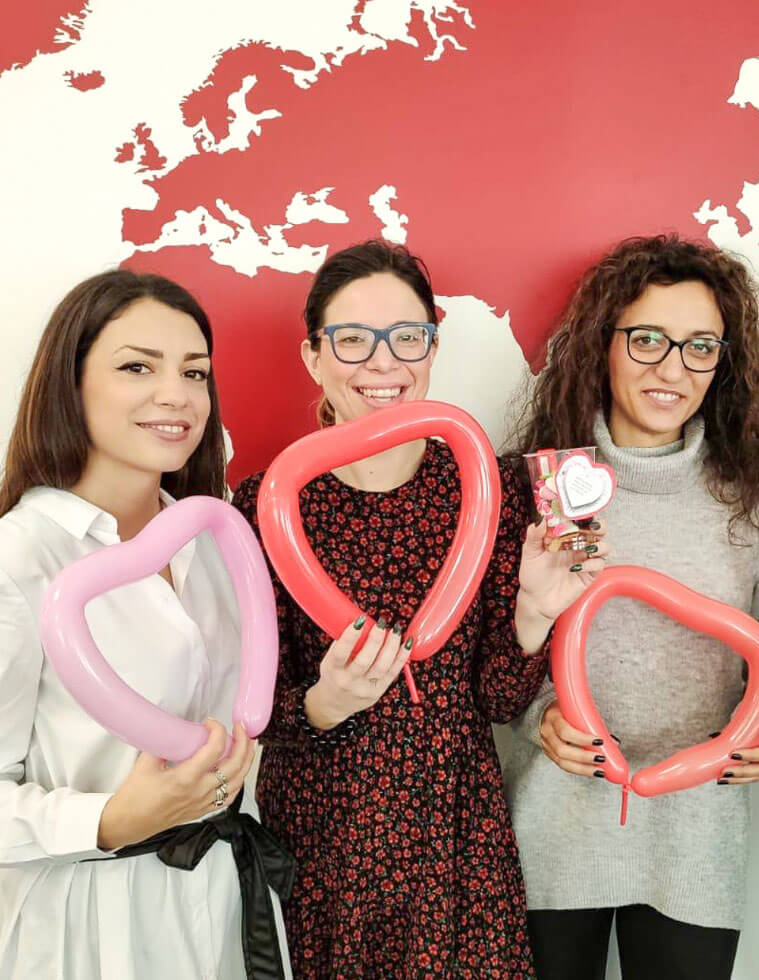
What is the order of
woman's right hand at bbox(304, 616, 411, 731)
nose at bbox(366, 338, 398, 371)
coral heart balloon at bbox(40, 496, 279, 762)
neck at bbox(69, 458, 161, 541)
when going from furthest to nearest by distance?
nose at bbox(366, 338, 398, 371) < neck at bbox(69, 458, 161, 541) < woman's right hand at bbox(304, 616, 411, 731) < coral heart balloon at bbox(40, 496, 279, 762)

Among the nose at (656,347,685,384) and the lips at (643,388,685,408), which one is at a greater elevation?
the nose at (656,347,685,384)

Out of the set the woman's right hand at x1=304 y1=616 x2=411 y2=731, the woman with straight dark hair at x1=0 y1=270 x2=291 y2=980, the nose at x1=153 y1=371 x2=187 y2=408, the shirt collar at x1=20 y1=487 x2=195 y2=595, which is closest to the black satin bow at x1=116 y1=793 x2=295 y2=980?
the woman with straight dark hair at x1=0 y1=270 x2=291 y2=980

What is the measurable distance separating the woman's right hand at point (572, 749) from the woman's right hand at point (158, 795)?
0.67 meters

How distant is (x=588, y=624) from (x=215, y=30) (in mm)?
1548

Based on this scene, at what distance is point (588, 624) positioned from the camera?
1.53 metres

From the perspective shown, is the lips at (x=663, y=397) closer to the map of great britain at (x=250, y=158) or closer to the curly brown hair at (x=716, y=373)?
the curly brown hair at (x=716, y=373)

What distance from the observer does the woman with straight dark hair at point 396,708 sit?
1452 millimetres

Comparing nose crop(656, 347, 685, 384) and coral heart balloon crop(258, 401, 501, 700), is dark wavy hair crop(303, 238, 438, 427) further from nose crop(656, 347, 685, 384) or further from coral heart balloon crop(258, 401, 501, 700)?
nose crop(656, 347, 685, 384)

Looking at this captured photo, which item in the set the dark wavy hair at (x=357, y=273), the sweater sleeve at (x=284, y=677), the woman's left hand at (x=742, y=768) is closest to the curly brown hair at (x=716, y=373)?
the dark wavy hair at (x=357, y=273)

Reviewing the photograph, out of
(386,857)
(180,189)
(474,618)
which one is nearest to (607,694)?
(474,618)

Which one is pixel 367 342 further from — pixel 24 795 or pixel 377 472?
pixel 24 795

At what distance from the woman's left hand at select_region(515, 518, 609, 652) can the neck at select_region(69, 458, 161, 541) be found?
693 mm

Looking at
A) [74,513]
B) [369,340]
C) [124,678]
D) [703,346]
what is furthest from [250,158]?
[124,678]

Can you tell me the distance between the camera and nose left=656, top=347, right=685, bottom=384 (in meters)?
1.62
